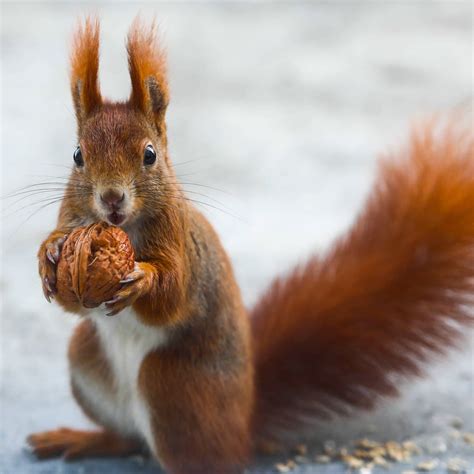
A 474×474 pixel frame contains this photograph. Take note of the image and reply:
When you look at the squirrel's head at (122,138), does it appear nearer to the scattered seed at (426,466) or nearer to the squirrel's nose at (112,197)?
the squirrel's nose at (112,197)

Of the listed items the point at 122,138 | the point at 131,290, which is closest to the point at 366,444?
the point at 131,290

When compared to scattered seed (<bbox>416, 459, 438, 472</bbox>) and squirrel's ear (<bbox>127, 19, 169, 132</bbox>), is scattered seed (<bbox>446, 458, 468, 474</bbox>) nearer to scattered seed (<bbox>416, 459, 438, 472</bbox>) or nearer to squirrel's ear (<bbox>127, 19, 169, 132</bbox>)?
scattered seed (<bbox>416, 459, 438, 472</bbox>)

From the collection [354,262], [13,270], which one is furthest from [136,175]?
[13,270]

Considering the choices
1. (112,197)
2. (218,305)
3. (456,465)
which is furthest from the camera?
(456,465)

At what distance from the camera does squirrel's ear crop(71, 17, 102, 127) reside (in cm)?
138

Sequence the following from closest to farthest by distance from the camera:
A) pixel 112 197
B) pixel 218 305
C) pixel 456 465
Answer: pixel 112 197 → pixel 218 305 → pixel 456 465

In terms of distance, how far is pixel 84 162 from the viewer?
137cm

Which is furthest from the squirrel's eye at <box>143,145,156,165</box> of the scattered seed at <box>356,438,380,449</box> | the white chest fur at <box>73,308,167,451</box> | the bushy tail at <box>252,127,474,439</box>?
the scattered seed at <box>356,438,380,449</box>

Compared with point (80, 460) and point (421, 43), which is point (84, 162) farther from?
point (421, 43)

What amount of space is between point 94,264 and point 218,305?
0.33 metres

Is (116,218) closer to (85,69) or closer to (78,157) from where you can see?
(78,157)

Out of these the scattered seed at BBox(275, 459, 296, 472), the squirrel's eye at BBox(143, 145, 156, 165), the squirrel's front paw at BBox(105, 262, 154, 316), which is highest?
the squirrel's eye at BBox(143, 145, 156, 165)

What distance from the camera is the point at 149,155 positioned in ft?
4.55

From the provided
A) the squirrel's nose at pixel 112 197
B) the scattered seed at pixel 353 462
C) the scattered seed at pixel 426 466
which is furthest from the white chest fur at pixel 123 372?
the scattered seed at pixel 426 466
